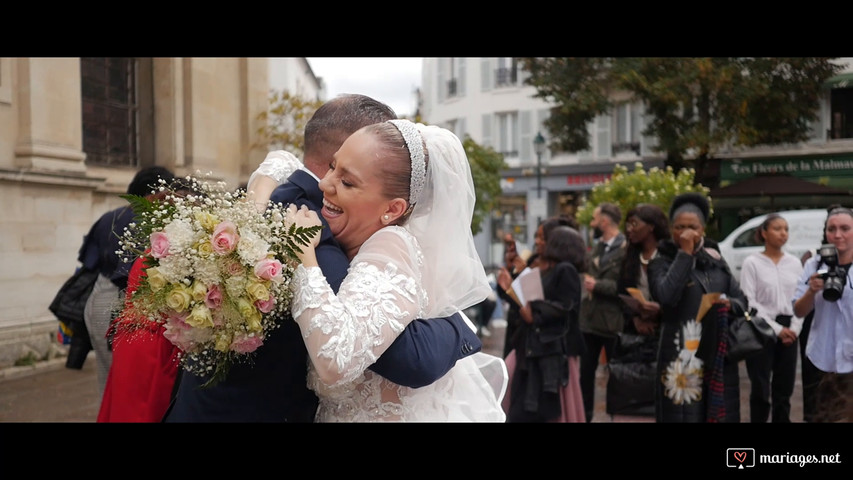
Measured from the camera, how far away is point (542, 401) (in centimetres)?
582

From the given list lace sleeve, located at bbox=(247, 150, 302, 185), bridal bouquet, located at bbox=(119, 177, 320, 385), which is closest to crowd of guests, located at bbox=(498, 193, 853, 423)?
lace sleeve, located at bbox=(247, 150, 302, 185)

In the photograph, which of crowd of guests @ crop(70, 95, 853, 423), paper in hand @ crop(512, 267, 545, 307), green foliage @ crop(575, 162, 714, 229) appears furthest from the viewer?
green foliage @ crop(575, 162, 714, 229)

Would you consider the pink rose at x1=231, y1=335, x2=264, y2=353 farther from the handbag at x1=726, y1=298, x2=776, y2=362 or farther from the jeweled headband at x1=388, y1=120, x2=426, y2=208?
the handbag at x1=726, y1=298, x2=776, y2=362

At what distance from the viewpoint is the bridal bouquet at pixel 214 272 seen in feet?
6.09

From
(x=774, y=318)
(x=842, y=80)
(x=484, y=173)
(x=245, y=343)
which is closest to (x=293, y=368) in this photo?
(x=245, y=343)

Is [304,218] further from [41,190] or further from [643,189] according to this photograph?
[643,189]

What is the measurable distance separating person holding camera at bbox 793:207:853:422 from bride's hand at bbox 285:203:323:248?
446 cm

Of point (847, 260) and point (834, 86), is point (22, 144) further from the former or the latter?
point (834, 86)

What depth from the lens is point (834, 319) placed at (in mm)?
5262

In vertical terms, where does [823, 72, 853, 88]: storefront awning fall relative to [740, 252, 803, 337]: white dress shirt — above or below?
above

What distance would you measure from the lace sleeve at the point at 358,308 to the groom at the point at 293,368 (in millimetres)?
75

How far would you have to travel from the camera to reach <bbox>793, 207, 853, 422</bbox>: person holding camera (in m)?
5.13
